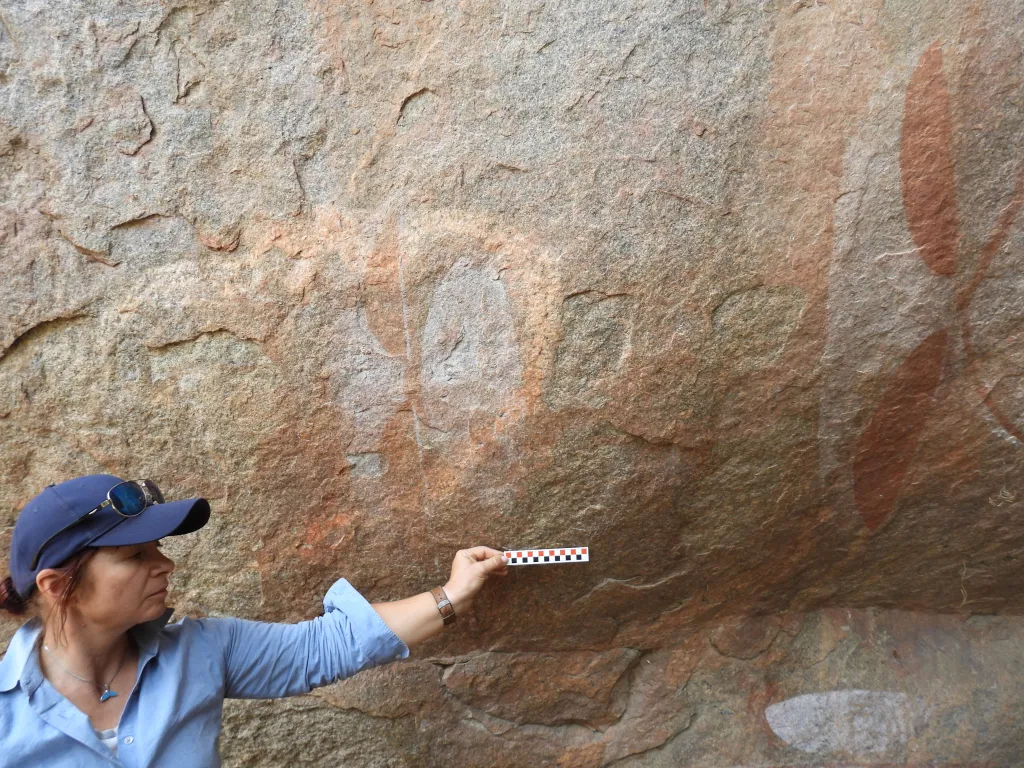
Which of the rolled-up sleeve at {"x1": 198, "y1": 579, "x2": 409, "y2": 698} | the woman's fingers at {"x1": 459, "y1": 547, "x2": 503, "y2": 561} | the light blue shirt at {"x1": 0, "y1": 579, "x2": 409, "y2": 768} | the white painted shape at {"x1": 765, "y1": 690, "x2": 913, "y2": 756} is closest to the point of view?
the light blue shirt at {"x1": 0, "y1": 579, "x2": 409, "y2": 768}

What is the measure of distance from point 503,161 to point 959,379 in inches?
41.5

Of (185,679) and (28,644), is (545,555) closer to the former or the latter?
(185,679)

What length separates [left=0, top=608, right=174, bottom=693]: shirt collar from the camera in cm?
118

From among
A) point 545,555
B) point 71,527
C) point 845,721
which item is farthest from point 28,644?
point 845,721

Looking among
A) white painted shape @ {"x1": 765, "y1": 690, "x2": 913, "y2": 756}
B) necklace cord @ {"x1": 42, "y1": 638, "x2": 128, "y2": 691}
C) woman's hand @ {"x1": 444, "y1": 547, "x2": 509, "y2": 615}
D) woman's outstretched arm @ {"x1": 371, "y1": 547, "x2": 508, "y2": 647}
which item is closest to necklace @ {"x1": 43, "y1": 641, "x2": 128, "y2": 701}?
necklace cord @ {"x1": 42, "y1": 638, "x2": 128, "y2": 691}

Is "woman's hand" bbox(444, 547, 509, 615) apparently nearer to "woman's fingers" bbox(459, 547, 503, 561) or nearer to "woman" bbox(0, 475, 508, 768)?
"woman's fingers" bbox(459, 547, 503, 561)

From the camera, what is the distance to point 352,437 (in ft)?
5.64

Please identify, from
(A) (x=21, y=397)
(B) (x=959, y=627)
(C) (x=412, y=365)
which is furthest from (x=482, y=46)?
(B) (x=959, y=627)

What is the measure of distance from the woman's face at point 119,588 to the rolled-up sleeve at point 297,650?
0.53ft

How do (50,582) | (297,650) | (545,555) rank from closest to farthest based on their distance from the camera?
(50,582) < (297,650) < (545,555)

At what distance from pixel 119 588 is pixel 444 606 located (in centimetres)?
57

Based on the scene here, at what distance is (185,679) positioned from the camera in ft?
4.31

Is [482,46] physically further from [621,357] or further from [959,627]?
[959,627]

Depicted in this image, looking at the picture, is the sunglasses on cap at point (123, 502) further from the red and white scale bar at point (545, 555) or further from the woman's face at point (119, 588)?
the red and white scale bar at point (545, 555)
